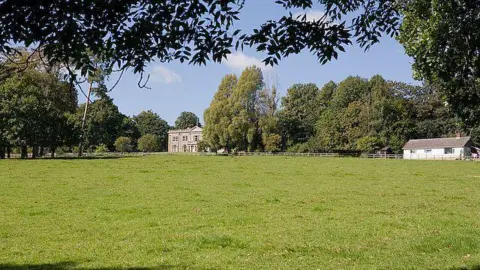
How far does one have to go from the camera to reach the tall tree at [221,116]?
8862 centimetres

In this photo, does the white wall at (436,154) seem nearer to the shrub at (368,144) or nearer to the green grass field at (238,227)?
the shrub at (368,144)

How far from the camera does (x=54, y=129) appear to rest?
63062mm

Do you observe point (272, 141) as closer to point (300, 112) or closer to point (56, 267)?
point (300, 112)

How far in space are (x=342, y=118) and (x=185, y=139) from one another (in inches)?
3058

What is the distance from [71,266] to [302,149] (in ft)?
298

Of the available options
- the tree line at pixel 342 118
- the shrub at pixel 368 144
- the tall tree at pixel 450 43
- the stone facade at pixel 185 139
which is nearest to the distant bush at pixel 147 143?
the stone facade at pixel 185 139

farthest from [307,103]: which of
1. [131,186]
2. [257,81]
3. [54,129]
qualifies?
[131,186]

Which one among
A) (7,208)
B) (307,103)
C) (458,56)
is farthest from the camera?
(307,103)

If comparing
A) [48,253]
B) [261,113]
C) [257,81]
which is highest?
[257,81]

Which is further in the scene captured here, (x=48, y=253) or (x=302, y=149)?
(x=302, y=149)

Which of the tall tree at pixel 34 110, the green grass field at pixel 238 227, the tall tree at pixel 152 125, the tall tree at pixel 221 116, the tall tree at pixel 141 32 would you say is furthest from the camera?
the tall tree at pixel 152 125

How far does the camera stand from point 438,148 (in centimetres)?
8800

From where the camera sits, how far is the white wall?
84.4m

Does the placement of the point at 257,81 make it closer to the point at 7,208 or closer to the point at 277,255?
the point at 7,208
